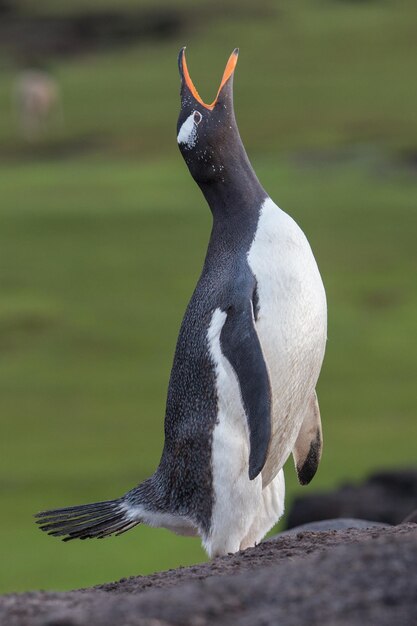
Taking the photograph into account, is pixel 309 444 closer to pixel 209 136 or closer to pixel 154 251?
pixel 209 136

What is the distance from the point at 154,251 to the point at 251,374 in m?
15.5

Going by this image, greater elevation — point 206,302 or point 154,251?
point 154,251

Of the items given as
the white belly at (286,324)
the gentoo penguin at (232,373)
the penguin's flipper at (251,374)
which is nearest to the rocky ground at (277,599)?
the penguin's flipper at (251,374)

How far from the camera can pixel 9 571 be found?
9906 mm

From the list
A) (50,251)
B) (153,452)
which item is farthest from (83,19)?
(153,452)

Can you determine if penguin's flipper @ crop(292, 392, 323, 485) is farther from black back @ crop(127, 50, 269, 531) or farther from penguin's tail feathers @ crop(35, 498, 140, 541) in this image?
penguin's tail feathers @ crop(35, 498, 140, 541)

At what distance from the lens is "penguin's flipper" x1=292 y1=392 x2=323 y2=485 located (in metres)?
5.62

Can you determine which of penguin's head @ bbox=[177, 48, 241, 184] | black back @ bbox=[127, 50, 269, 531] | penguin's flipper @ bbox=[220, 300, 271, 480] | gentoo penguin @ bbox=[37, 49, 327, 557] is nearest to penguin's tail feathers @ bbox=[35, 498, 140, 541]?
gentoo penguin @ bbox=[37, 49, 327, 557]

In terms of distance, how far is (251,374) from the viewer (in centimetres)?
496

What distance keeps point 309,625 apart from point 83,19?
3920 centimetres

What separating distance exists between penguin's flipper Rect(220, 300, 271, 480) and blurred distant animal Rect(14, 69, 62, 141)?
2607cm

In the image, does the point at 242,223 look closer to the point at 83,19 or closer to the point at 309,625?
the point at 309,625

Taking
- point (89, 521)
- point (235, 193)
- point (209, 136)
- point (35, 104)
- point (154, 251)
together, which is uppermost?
point (35, 104)

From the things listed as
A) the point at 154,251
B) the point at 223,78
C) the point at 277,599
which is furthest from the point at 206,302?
the point at 154,251
